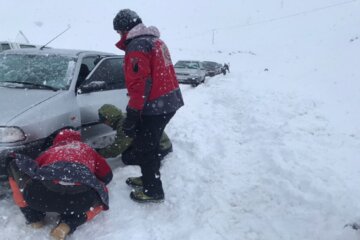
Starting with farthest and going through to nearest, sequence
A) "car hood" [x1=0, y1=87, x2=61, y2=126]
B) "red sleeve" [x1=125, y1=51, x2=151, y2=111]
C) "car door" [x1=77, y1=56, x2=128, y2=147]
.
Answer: "car door" [x1=77, y1=56, x2=128, y2=147] → "car hood" [x1=0, y1=87, x2=61, y2=126] → "red sleeve" [x1=125, y1=51, x2=151, y2=111]

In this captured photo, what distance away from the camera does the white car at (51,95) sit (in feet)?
12.7

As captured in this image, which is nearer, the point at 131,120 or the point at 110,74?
the point at 131,120

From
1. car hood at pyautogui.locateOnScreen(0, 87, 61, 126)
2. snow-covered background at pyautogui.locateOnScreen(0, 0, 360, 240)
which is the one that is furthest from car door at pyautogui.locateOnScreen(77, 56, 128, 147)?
snow-covered background at pyautogui.locateOnScreen(0, 0, 360, 240)

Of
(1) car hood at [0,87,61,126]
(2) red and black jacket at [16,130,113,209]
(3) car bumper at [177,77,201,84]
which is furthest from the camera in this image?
(3) car bumper at [177,77,201,84]

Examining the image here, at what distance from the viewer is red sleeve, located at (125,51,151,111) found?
3.74m

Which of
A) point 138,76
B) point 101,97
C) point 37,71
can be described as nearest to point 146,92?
point 138,76

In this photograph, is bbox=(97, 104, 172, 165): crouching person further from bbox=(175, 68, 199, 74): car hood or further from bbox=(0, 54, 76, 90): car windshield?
bbox=(175, 68, 199, 74): car hood

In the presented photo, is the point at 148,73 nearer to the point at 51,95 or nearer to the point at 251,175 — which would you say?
the point at 51,95

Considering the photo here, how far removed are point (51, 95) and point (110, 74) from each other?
4.60 feet

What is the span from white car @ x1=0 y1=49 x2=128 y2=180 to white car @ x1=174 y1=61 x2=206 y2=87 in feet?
33.0

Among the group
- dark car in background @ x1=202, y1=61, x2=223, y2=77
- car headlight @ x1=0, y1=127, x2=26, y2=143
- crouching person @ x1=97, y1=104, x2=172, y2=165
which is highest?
car headlight @ x1=0, y1=127, x2=26, y2=143

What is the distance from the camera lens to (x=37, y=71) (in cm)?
502

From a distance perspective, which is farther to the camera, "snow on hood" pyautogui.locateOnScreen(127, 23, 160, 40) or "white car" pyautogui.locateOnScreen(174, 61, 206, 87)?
"white car" pyautogui.locateOnScreen(174, 61, 206, 87)

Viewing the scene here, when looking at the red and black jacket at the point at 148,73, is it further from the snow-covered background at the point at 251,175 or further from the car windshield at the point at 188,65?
the car windshield at the point at 188,65
